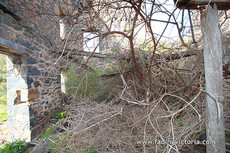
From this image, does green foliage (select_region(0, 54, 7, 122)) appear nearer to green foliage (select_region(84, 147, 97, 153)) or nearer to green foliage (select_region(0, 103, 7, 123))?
green foliage (select_region(0, 103, 7, 123))

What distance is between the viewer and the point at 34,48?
3.37m

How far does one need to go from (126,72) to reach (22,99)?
9.22 ft

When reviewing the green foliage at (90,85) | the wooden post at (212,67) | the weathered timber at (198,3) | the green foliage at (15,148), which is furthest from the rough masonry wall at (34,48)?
the wooden post at (212,67)

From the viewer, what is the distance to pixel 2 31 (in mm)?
2389

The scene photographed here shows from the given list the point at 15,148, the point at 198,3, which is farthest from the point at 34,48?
the point at 198,3

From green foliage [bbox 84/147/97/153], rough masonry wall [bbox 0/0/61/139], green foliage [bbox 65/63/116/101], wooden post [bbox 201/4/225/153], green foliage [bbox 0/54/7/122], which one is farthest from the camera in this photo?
green foliage [bbox 65/63/116/101]

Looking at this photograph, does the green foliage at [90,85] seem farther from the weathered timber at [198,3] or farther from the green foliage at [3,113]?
the weathered timber at [198,3]

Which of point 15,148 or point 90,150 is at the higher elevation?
point 90,150

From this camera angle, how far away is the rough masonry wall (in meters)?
2.59

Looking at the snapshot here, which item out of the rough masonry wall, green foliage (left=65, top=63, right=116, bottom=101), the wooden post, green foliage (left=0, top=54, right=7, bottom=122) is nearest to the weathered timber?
the wooden post

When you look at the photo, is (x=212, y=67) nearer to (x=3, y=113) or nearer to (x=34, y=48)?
(x=34, y=48)

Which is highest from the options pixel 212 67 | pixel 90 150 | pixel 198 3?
pixel 198 3

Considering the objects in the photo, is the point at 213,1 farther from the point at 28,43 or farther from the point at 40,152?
the point at 28,43

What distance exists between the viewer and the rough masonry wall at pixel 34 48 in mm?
2590
